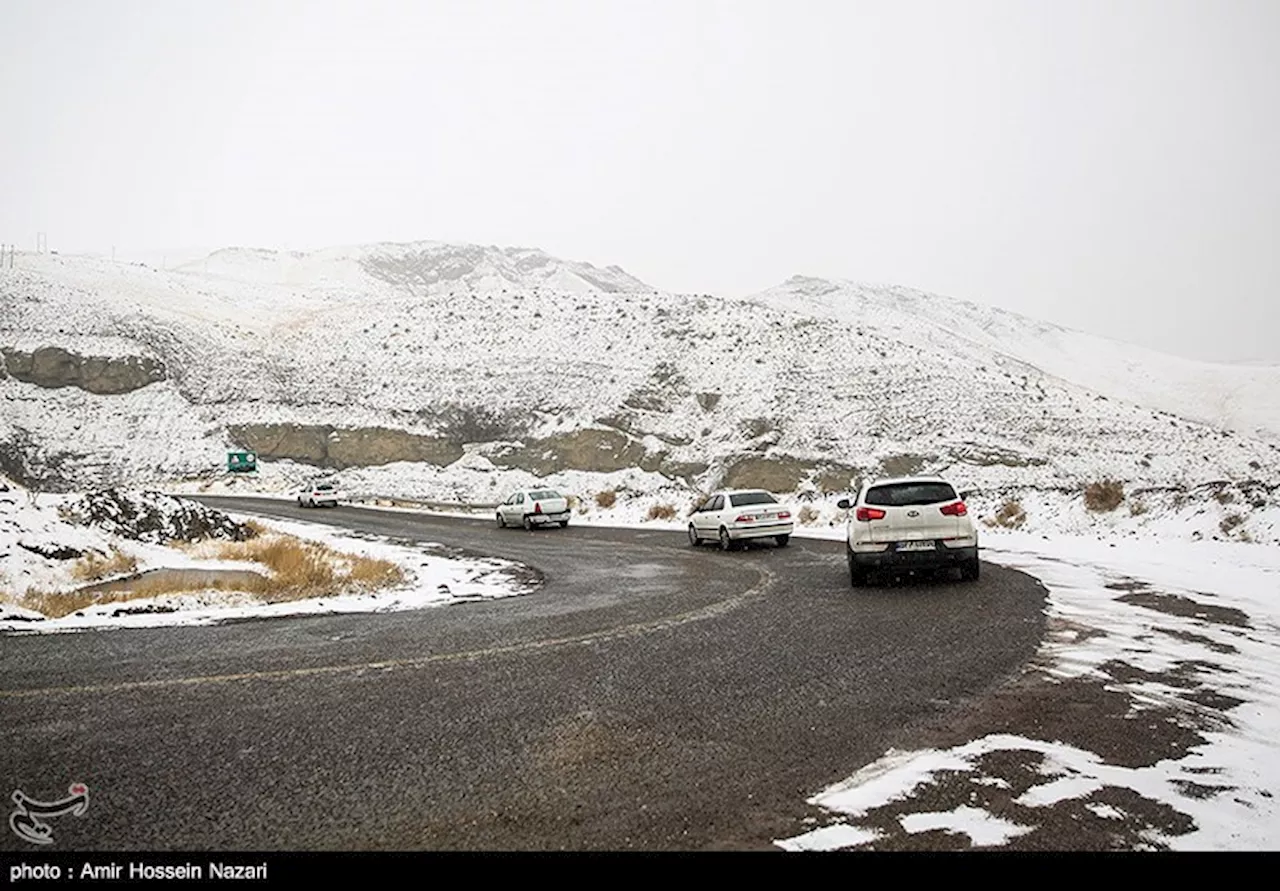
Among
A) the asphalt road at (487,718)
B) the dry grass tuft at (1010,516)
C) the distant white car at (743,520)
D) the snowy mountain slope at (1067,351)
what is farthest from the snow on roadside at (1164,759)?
the snowy mountain slope at (1067,351)

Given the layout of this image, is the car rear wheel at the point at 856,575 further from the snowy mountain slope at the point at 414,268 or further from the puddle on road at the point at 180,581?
the snowy mountain slope at the point at 414,268

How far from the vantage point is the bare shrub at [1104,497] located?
67.8 ft

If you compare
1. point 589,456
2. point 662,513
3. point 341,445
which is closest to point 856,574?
point 662,513

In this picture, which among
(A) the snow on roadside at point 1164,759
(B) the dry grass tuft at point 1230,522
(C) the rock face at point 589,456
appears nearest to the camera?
(A) the snow on roadside at point 1164,759

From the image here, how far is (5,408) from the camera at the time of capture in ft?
182

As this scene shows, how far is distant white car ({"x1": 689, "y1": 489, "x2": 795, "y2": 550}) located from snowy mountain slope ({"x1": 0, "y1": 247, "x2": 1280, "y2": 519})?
27728 mm

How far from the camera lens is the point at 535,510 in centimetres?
3047

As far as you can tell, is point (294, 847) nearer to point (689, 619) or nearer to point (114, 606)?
point (689, 619)

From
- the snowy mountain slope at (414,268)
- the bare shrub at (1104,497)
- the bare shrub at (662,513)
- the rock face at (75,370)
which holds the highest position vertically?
the snowy mountain slope at (414,268)

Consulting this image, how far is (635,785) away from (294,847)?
167 cm

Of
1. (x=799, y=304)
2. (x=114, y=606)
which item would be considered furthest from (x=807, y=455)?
(x=799, y=304)

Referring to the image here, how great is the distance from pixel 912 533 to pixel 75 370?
65.6 metres

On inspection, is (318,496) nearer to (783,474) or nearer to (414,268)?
(783,474)

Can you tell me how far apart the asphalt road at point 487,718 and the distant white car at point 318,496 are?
114ft
